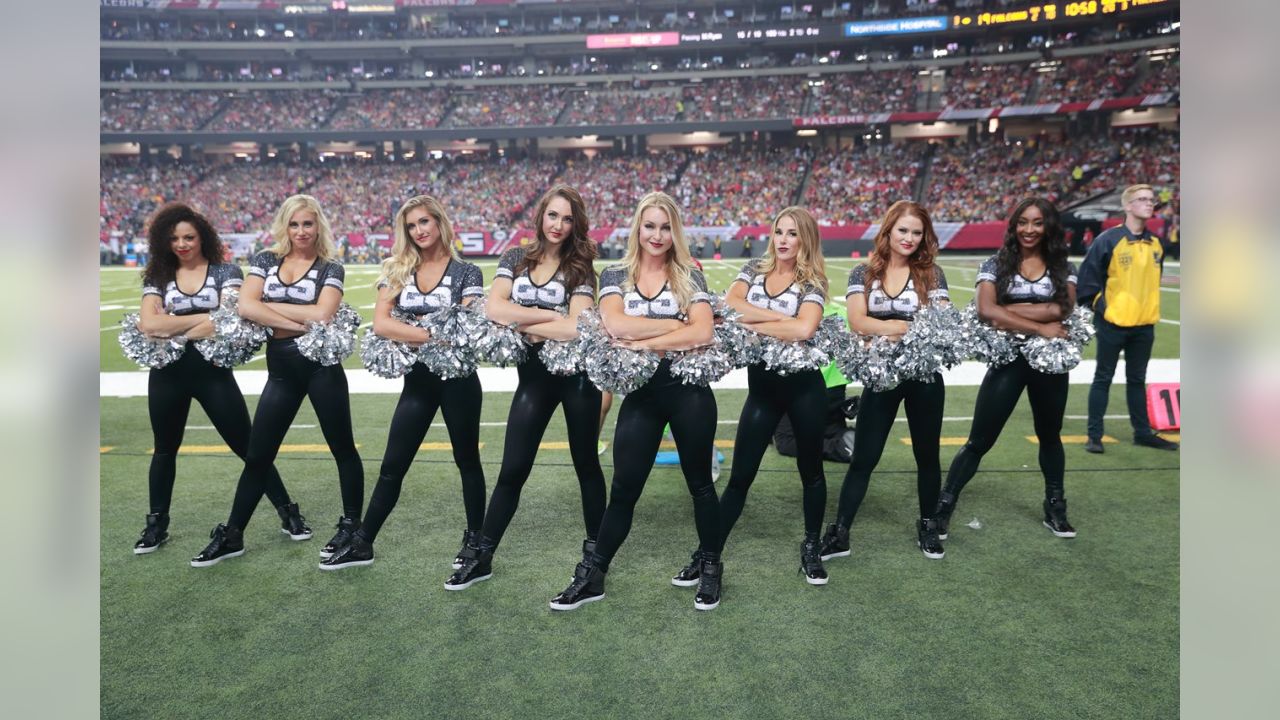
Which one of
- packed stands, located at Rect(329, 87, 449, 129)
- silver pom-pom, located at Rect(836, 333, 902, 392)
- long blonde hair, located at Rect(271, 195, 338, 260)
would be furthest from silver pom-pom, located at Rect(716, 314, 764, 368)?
packed stands, located at Rect(329, 87, 449, 129)

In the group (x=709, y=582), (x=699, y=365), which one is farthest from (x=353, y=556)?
(x=699, y=365)

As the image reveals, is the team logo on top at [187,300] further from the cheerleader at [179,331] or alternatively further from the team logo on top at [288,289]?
the team logo on top at [288,289]

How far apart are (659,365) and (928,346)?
132 cm

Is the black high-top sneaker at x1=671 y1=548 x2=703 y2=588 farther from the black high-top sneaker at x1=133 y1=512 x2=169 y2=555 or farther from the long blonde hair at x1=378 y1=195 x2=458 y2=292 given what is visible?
the black high-top sneaker at x1=133 y1=512 x2=169 y2=555

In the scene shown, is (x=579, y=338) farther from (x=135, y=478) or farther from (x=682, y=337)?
(x=135, y=478)

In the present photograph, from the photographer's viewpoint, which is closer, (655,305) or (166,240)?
(655,305)

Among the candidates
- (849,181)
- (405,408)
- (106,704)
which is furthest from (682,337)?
(849,181)

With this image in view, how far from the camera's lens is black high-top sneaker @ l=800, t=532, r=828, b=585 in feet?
13.0

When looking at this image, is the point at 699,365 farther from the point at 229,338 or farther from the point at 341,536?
the point at 229,338

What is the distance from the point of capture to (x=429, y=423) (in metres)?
4.04

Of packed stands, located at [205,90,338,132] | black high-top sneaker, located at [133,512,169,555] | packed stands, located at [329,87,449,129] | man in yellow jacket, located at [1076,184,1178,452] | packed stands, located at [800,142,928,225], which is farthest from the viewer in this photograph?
packed stands, located at [329,87,449,129]

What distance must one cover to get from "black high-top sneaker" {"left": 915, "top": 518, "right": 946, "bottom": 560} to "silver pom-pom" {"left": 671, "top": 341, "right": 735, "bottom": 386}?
157 cm
